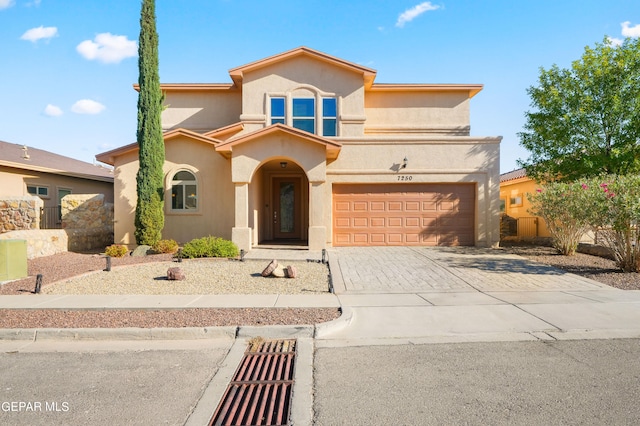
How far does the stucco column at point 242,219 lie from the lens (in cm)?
1381

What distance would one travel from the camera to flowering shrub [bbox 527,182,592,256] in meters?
12.0

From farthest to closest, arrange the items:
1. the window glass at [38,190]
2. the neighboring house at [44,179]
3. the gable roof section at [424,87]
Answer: the window glass at [38,190], the gable roof section at [424,87], the neighboring house at [44,179]

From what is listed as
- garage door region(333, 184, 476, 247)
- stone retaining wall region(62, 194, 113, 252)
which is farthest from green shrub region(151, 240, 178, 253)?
garage door region(333, 184, 476, 247)

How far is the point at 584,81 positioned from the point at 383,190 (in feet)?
27.9

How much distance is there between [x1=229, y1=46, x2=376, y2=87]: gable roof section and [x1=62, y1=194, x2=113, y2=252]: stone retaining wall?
324 inches

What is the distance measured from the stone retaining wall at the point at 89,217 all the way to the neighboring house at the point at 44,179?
252 centimetres

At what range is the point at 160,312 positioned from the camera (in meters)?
6.62

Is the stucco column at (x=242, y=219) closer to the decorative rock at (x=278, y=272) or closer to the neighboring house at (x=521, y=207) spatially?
the decorative rock at (x=278, y=272)

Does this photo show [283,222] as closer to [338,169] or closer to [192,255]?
[338,169]

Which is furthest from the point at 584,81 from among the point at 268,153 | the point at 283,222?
the point at 283,222

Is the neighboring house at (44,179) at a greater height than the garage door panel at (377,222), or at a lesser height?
greater

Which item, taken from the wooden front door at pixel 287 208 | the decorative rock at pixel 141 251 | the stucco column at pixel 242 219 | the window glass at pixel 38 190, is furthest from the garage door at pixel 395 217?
the window glass at pixel 38 190

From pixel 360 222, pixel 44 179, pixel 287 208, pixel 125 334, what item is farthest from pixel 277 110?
pixel 125 334

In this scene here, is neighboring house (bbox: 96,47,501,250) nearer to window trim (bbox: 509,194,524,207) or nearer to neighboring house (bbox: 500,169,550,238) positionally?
neighboring house (bbox: 500,169,550,238)
